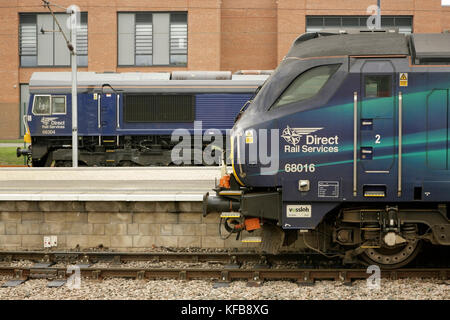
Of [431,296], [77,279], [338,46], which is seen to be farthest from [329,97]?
[77,279]

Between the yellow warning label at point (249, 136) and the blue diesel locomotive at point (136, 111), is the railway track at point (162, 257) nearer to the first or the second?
the yellow warning label at point (249, 136)

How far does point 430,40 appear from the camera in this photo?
23.9 ft

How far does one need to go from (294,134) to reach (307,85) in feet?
2.46

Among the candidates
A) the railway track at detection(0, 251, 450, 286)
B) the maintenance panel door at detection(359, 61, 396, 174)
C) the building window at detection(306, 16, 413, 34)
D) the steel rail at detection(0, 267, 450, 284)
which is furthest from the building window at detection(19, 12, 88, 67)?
the maintenance panel door at detection(359, 61, 396, 174)

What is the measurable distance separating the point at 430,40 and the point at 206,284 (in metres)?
4.87

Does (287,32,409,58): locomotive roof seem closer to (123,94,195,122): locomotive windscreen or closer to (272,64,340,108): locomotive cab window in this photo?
(272,64,340,108): locomotive cab window

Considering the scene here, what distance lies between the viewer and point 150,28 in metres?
36.2

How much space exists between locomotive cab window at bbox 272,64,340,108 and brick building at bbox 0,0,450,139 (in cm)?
3000

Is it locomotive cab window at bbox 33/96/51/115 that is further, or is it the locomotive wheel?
locomotive cab window at bbox 33/96/51/115

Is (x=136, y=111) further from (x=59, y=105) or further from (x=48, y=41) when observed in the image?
(x=48, y=41)

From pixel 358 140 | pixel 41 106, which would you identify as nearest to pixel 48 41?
pixel 41 106

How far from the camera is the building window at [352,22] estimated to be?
119 ft

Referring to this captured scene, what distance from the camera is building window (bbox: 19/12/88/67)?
37.3m

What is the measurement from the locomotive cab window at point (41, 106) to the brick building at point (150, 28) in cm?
1655
